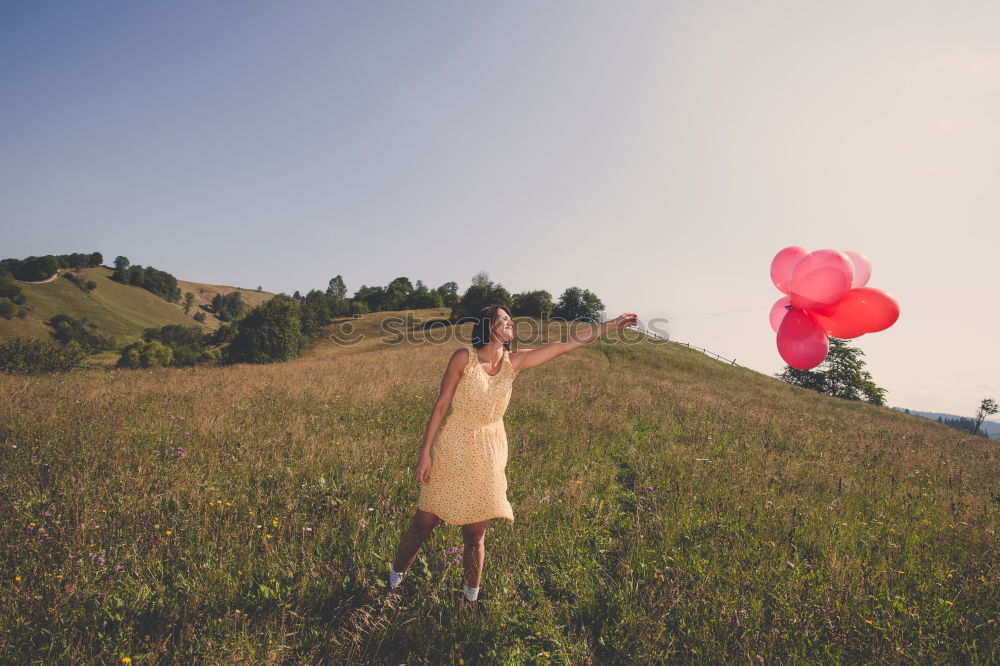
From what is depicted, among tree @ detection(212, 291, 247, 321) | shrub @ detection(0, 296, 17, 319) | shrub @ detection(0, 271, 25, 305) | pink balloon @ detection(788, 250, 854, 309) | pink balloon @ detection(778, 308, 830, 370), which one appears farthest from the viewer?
tree @ detection(212, 291, 247, 321)

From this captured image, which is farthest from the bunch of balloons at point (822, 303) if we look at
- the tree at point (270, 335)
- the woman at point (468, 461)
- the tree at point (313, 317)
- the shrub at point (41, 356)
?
the tree at point (313, 317)

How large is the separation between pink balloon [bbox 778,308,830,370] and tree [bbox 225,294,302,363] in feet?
160

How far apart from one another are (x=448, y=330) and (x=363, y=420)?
37.9 m

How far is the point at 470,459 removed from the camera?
117 inches

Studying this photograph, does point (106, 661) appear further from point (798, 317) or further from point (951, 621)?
point (798, 317)

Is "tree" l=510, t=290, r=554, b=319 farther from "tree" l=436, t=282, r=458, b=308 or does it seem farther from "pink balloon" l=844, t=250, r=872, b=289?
"pink balloon" l=844, t=250, r=872, b=289

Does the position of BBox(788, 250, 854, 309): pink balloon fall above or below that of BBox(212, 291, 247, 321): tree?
below

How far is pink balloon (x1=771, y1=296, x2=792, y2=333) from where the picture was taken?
4363mm

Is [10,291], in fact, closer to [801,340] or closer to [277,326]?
[277,326]

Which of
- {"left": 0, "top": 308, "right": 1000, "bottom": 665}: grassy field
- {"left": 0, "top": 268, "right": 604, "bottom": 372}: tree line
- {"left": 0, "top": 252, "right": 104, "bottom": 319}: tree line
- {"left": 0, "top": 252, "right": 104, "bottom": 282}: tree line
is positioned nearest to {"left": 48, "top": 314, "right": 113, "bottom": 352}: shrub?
{"left": 0, "top": 268, "right": 604, "bottom": 372}: tree line

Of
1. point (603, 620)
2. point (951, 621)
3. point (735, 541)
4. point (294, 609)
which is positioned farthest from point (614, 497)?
point (294, 609)

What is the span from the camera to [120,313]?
10100 cm

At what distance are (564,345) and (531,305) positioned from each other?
5918 cm

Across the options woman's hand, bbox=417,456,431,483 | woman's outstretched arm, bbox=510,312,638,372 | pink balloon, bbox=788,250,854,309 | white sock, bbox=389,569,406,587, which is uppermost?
pink balloon, bbox=788,250,854,309
